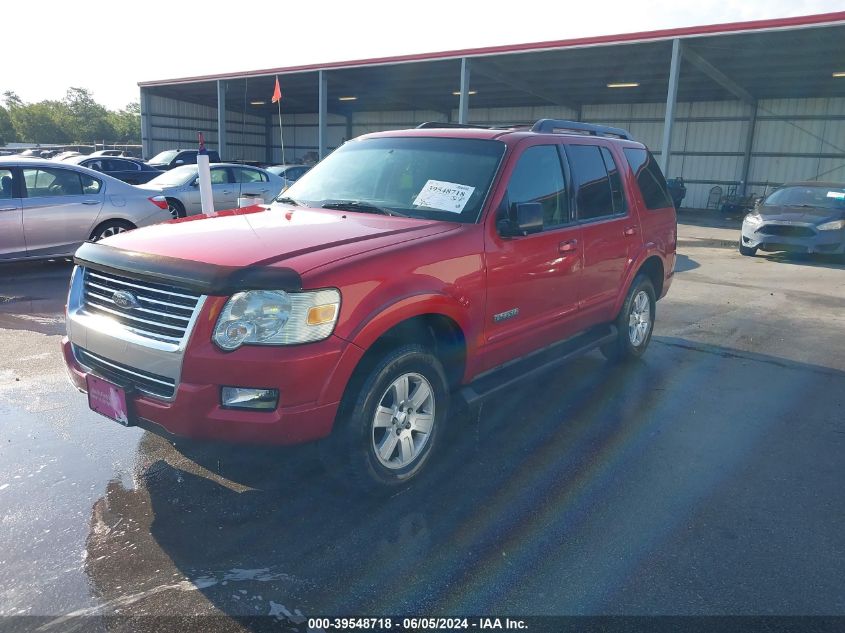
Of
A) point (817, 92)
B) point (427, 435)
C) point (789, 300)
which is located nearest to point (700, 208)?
point (817, 92)

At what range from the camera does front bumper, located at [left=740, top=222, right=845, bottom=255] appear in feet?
40.8

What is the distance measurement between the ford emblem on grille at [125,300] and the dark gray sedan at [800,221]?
1262cm

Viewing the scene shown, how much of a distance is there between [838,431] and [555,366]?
199 cm

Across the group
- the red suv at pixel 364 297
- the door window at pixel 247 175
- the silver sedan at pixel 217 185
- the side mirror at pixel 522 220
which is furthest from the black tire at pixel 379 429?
the door window at pixel 247 175

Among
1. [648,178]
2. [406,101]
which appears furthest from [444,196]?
[406,101]

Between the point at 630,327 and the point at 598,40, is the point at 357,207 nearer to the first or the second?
the point at 630,327

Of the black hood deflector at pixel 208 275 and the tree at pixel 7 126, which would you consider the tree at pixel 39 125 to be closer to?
the tree at pixel 7 126

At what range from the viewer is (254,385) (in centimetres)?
291

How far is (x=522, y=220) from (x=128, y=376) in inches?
88.7

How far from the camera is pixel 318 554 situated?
299 cm

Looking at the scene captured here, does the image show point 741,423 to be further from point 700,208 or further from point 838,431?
point 700,208

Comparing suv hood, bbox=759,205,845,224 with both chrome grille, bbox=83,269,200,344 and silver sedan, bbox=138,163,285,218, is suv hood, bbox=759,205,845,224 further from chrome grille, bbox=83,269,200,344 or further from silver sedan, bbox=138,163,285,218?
chrome grille, bbox=83,269,200,344

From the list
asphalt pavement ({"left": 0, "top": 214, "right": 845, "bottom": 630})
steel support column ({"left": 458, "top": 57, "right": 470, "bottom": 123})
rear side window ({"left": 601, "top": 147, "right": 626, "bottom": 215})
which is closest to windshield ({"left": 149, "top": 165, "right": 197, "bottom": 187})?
asphalt pavement ({"left": 0, "top": 214, "right": 845, "bottom": 630})

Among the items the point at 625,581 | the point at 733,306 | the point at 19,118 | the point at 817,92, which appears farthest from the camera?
the point at 19,118
